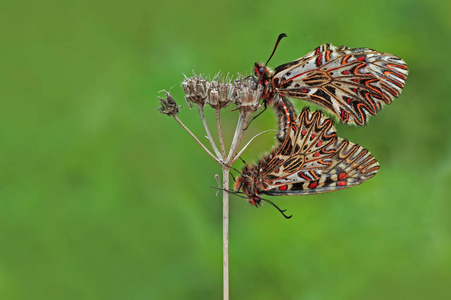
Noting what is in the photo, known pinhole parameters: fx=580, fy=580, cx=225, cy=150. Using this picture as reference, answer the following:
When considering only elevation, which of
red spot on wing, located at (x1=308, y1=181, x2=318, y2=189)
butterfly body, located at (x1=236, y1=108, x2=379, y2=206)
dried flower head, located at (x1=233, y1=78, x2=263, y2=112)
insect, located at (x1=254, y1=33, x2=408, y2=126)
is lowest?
red spot on wing, located at (x1=308, y1=181, x2=318, y2=189)

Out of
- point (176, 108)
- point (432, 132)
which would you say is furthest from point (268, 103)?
point (432, 132)

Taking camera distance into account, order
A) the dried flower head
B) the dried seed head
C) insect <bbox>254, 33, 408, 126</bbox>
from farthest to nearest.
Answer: insect <bbox>254, 33, 408, 126</bbox>
the dried seed head
the dried flower head

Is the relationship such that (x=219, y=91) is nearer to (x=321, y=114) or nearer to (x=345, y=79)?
(x=321, y=114)

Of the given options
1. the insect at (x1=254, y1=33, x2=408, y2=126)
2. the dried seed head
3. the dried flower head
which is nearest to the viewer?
the dried flower head

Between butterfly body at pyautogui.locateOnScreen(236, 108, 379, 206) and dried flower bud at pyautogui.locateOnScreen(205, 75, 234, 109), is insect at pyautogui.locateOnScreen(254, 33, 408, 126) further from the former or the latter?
dried flower bud at pyautogui.locateOnScreen(205, 75, 234, 109)

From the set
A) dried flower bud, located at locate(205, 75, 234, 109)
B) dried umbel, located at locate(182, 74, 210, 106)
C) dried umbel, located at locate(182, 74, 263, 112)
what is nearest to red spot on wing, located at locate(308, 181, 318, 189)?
dried umbel, located at locate(182, 74, 263, 112)

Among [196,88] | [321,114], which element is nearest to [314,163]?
[321,114]

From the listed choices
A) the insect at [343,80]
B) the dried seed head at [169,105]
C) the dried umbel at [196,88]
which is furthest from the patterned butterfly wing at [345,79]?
the dried seed head at [169,105]

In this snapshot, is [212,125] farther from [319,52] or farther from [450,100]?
[450,100]
